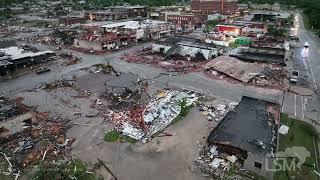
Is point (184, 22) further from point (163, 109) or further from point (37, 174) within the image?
point (37, 174)

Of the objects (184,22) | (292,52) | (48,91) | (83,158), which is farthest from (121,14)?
(83,158)

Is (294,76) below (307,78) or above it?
above

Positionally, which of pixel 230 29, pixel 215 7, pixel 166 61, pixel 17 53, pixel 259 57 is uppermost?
pixel 215 7

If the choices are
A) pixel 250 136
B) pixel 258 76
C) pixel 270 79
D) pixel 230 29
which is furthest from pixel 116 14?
pixel 250 136

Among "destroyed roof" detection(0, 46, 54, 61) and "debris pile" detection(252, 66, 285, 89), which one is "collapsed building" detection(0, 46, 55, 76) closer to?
"destroyed roof" detection(0, 46, 54, 61)

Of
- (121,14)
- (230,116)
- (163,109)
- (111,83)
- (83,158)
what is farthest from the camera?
(121,14)

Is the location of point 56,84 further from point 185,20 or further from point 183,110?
point 185,20

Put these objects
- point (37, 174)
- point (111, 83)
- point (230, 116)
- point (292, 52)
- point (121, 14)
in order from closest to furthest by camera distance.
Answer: point (37, 174) < point (230, 116) < point (111, 83) < point (292, 52) < point (121, 14)

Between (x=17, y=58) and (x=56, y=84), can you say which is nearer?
(x=56, y=84)
